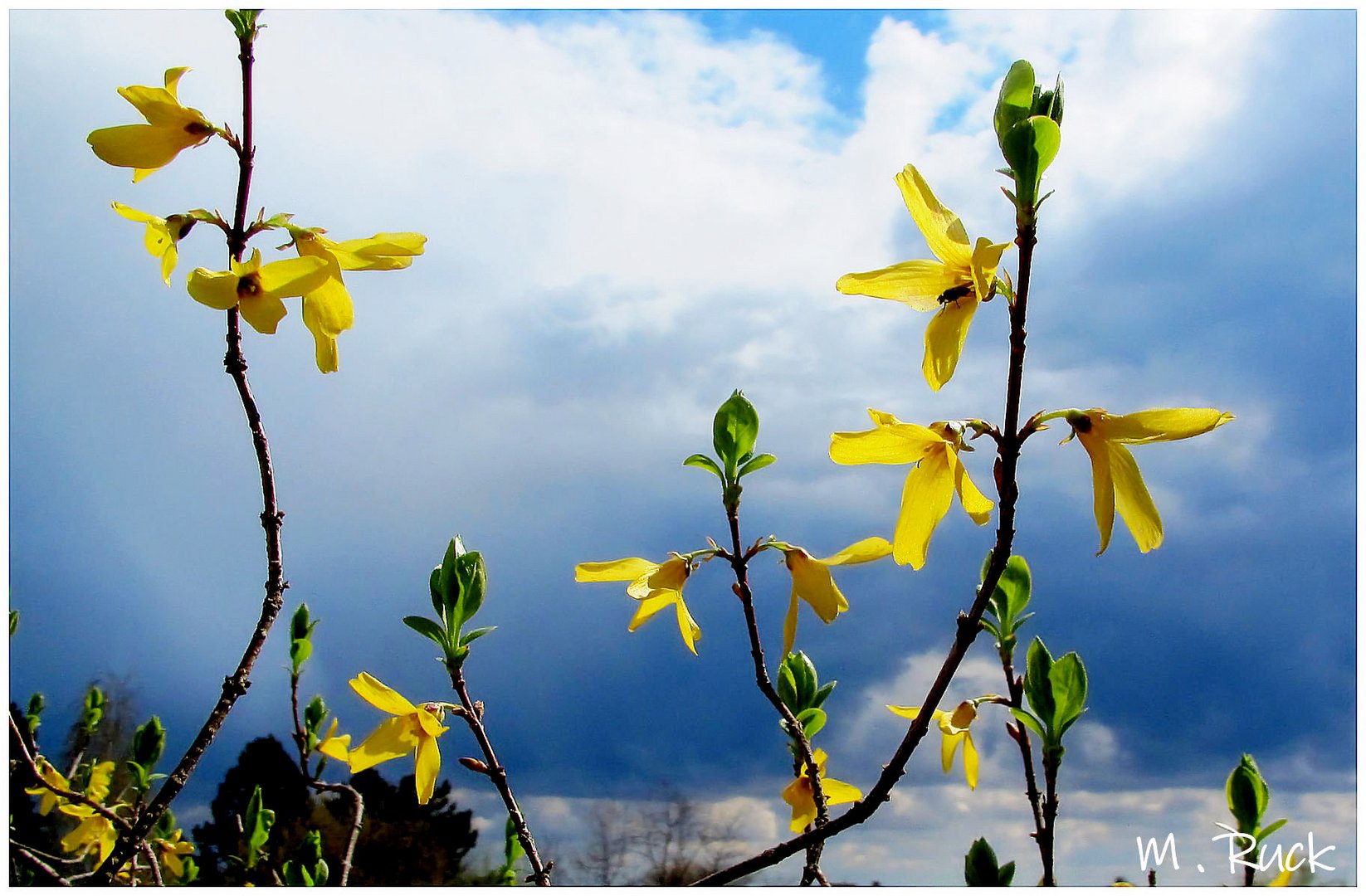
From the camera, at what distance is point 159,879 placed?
1.63 m

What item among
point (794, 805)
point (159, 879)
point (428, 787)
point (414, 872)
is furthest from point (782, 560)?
point (414, 872)

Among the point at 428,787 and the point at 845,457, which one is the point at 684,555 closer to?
Answer: the point at 845,457

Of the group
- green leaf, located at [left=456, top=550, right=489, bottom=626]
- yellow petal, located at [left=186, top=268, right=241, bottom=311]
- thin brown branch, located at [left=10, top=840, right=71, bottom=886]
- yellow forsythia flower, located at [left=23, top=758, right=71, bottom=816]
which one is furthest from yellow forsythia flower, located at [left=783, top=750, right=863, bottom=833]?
yellow forsythia flower, located at [left=23, top=758, right=71, bottom=816]

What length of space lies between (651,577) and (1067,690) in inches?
17.7

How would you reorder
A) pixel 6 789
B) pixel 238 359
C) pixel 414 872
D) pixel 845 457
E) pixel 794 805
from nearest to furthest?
pixel 845 457 < pixel 238 359 < pixel 794 805 < pixel 6 789 < pixel 414 872

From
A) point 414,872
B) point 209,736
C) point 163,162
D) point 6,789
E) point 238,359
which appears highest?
point 163,162

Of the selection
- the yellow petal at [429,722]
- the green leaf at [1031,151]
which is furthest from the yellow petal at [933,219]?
the yellow petal at [429,722]

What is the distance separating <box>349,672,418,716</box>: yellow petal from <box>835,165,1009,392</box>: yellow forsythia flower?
0.66 metres

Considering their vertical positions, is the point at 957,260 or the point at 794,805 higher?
the point at 957,260

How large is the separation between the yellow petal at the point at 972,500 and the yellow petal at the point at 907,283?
0.52 feet

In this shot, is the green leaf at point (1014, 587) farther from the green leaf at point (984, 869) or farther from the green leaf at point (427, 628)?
the green leaf at point (427, 628)

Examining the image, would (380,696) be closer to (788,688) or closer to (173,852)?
(788,688)

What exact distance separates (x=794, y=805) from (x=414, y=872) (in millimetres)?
3712

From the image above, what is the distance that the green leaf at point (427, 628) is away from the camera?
1021mm
